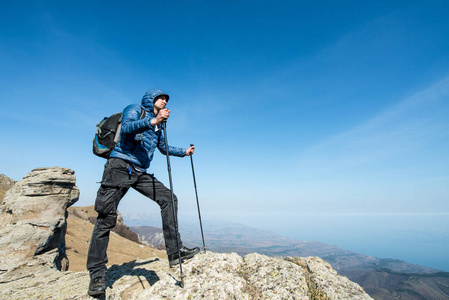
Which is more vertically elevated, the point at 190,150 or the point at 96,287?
the point at 190,150

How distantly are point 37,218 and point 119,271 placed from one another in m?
5.79

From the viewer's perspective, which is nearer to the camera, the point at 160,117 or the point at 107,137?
the point at 160,117

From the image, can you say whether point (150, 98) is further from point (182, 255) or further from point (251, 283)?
point (251, 283)

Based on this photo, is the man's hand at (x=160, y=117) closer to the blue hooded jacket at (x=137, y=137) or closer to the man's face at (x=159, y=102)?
the blue hooded jacket at (x=137, y=137)

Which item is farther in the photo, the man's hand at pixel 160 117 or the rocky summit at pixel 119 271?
the man's hand at pixel 160 117

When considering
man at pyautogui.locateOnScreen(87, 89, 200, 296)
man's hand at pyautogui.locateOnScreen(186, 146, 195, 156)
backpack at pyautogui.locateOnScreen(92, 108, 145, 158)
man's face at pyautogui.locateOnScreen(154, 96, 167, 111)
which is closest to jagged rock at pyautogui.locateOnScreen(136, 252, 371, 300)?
man at pyautogui.locateOnScreen(87, 89, 200, 296)

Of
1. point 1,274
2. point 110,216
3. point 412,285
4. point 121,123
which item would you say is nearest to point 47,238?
point 1,274

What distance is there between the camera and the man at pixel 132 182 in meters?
4.58

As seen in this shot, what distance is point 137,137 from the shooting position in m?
4.89

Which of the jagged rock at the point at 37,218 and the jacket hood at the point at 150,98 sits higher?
the jacket hood at the point at 150,98

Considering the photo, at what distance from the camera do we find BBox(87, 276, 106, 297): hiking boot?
A: 14.8 ft

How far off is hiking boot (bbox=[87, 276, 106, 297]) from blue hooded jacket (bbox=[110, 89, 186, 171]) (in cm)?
251

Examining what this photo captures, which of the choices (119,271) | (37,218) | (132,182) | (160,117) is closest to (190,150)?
(132,182)

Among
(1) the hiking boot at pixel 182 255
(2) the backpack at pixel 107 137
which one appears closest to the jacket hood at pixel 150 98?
(2) the backpack at pixel 107 137
